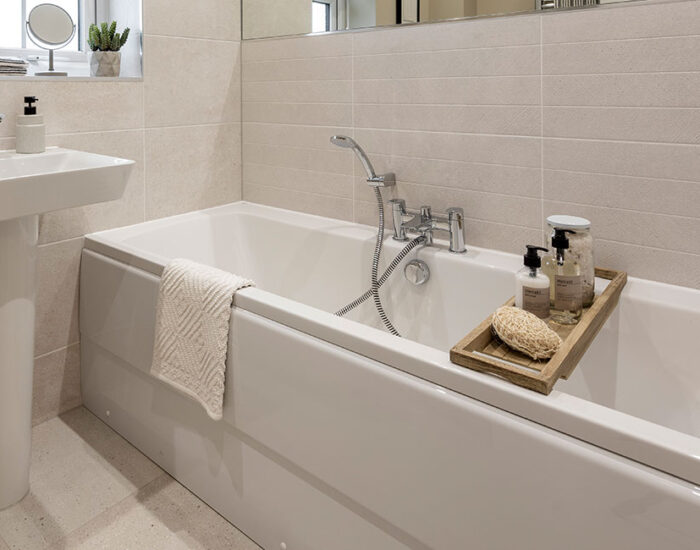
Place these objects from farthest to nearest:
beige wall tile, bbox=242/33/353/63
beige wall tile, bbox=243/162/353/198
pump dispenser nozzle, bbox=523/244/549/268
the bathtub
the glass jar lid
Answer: beige wall tile, bbox=243/162/353/198
beige wall tile, bbox=242/33/353/63
the glass jar lid
pump dispenser nozzle, bbox=523/244/549/268
the bathtub

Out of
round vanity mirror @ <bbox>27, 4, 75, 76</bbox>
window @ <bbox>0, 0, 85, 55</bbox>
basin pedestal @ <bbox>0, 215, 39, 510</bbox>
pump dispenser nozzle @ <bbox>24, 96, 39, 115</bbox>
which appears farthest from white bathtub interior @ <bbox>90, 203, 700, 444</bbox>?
window @ <bbox>0, 0, 85, 55</bbox>

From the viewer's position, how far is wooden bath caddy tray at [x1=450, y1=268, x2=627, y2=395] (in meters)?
0.99

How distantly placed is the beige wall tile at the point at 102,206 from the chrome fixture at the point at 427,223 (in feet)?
3.25

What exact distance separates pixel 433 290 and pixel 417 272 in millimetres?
82

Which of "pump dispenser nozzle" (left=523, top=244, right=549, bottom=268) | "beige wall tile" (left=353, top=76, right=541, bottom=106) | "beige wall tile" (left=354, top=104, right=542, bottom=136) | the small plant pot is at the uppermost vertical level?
the small plant pot

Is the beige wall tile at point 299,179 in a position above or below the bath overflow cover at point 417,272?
above

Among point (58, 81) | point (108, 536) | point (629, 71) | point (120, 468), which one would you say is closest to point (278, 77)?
point (58, 81)

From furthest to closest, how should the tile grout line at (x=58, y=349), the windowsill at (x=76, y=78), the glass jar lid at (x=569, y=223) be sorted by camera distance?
the tile grout line at (x=58, y=349)
the windowsill at (x=76, y=78)
the glass jar lid at (x=569, y=223)

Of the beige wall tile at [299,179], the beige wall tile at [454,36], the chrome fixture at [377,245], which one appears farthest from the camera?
the beige wall tile at [299,179]

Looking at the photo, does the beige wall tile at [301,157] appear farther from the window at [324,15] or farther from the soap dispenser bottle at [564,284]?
the soap dispenser bottle at [564,284]

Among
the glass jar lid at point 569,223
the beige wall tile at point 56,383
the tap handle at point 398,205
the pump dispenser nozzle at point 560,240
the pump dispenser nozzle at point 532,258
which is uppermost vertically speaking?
the tap handle at point 398,205

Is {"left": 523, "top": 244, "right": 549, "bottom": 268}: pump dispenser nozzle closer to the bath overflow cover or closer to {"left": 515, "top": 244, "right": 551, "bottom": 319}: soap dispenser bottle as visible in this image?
{"left": 515, "top": 244, "right": 551, "bottom": 319}: soap dispenser bottle

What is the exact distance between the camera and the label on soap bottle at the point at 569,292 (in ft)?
4.32

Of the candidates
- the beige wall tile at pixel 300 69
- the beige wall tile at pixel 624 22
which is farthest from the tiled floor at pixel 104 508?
the beige wall tile at pixel 624 22
